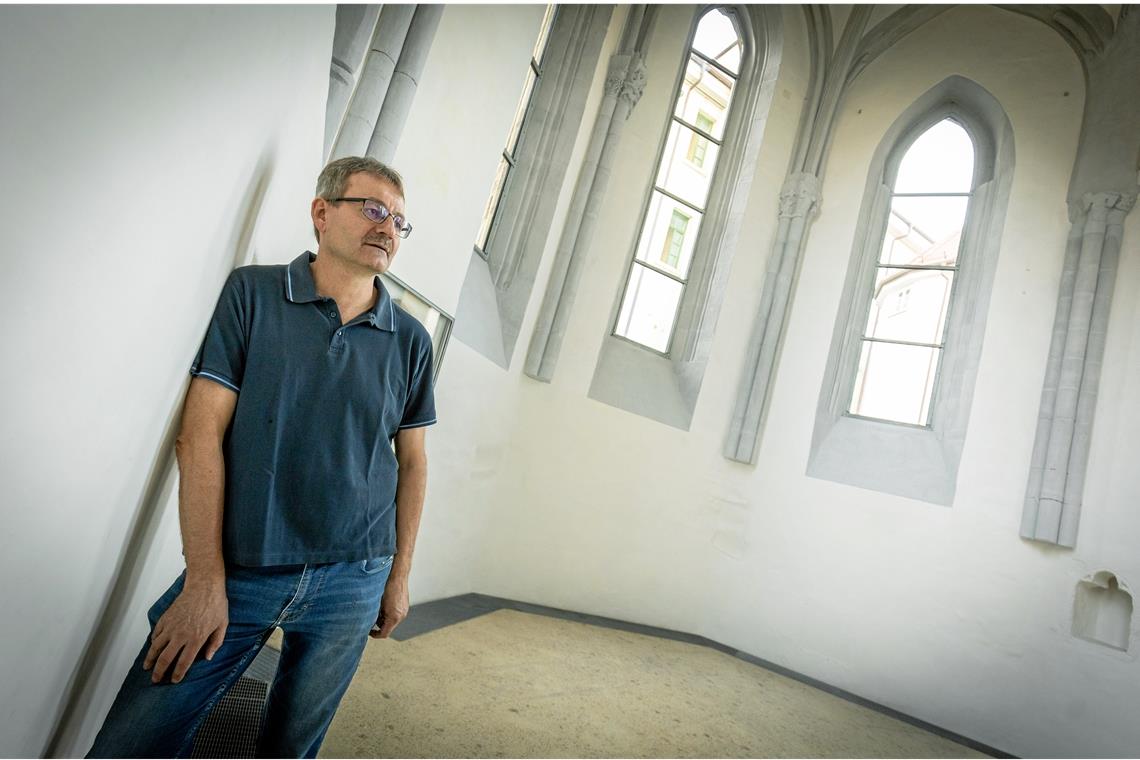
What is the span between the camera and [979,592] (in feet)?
16.0

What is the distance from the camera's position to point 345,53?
1.74 meters

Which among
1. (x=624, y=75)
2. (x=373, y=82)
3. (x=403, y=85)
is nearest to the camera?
(x=373, y=82)

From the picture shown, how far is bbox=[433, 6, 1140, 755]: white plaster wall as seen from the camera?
4605mm

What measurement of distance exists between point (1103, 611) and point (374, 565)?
18.3ft

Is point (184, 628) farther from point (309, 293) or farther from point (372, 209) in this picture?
point (372, 209)

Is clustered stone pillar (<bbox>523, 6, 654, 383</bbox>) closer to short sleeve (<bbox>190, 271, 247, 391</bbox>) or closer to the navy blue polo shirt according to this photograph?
the navy blue polo shirt

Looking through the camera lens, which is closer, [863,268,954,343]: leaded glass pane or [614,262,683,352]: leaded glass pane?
[614,262,683,352]: leaded glass pane

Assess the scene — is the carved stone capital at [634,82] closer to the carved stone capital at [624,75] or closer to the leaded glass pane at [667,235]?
the carved stone capital at [624,75]

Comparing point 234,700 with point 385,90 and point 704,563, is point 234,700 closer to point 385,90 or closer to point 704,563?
point 385,90

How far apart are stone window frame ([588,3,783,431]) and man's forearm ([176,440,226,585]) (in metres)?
4.44

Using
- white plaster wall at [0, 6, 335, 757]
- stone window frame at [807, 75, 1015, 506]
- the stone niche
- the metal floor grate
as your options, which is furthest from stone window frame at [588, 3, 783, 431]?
white plaster wall at [0, 6, 335, 757]

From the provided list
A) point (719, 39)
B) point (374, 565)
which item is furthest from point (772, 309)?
point (374, 565)

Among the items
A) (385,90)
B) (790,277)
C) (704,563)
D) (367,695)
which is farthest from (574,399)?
(385,90)

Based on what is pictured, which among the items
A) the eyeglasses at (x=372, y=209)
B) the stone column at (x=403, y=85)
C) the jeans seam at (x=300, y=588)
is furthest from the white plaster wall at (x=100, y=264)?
the stone column at (x=403, y=85)
